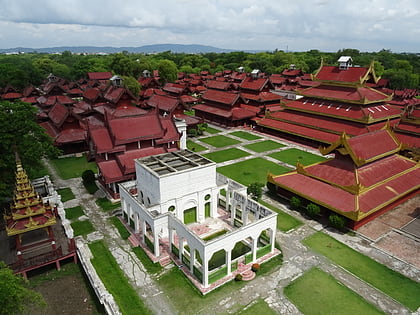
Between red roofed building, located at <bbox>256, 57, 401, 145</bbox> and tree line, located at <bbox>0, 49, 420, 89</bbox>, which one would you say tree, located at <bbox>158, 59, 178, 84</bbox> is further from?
red roofed building, located at <bbox>256, 57, 401, 145</bbox>

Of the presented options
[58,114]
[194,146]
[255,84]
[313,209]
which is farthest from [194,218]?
[255,84]

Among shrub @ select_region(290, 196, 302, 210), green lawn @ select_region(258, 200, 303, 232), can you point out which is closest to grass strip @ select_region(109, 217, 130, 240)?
green lawn @ select_region(258, 200, 303, 232)

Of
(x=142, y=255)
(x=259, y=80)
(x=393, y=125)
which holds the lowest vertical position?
(x=142, y=255)

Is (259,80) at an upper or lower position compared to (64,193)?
upper

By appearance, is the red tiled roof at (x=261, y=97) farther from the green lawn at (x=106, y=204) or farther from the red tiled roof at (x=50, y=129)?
the green lawn at (x=106, y=204)

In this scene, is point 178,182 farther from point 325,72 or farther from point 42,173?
point 325,72

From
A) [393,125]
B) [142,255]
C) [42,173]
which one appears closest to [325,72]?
[393,125]
